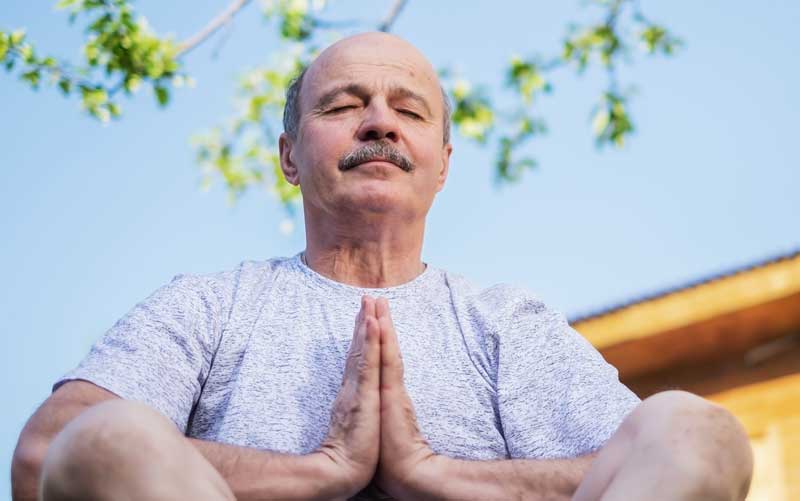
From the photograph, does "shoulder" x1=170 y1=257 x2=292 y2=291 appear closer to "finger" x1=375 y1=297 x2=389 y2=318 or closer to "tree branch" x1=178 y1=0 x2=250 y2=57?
"finger" x1=375 y1=297 x2=389 y2=318

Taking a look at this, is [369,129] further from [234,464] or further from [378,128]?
[234,464]

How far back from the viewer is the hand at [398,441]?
232 cm

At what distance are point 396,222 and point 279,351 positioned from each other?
19.6 inches

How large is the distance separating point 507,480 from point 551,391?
0.32 m

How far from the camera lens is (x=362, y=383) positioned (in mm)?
2369

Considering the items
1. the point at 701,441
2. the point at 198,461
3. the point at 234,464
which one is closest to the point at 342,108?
the point at 234,464

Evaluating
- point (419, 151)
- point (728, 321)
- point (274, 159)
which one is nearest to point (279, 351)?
point (419, 151)

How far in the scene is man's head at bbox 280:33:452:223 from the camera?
2.90 metres

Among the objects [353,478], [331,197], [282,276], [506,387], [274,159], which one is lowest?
[353,478]

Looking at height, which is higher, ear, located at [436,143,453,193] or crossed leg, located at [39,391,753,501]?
ear, located at [436,143,453,193]

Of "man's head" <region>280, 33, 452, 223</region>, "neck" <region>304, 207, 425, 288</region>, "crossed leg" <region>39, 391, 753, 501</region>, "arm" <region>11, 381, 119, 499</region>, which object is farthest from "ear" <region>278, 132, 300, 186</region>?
"crossed leg" <region>39, 391, 753, 501</region>

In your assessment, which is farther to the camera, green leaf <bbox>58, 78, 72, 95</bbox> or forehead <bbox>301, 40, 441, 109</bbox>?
green leaf <bbox>58, 78, 72, 95</bbox>

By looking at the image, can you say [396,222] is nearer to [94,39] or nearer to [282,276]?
[282,276]

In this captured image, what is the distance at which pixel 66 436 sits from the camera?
1.78 metres
